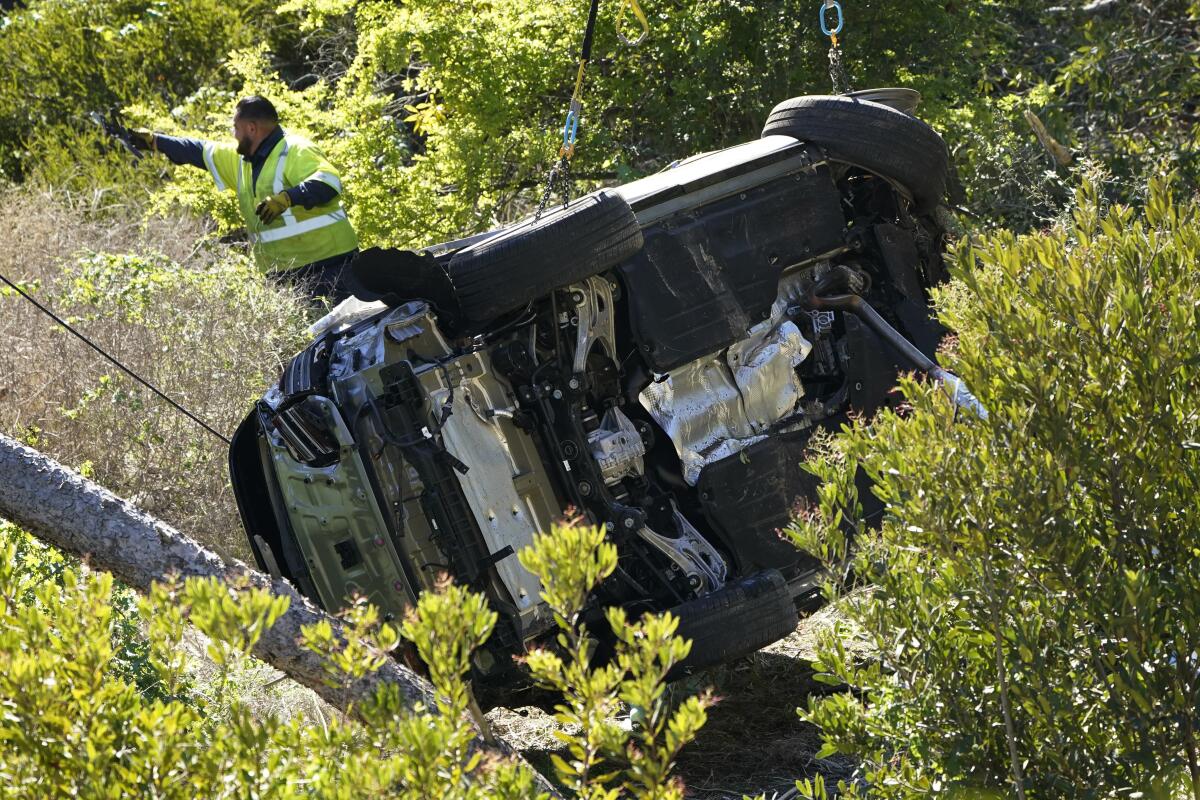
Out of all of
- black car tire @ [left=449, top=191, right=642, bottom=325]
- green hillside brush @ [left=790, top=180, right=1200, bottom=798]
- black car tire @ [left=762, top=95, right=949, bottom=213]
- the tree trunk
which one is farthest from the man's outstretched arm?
green hillside brush @ [left=790, top=180, right=1200, bottom=798]

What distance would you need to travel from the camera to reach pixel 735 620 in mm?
5031

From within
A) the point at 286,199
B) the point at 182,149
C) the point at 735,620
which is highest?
the point at 182,149

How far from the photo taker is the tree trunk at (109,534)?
404 centimetres

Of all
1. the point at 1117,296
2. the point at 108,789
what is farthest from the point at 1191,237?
the point at 108,789

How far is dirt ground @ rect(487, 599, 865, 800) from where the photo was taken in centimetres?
530

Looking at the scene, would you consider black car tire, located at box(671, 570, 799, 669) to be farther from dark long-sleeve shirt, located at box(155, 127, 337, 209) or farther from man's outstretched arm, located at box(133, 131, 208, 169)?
man's outstretched arm, located at box(133, 131, 208, 169)

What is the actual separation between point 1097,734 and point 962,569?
19.2 inches

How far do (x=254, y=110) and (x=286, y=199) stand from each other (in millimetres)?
546

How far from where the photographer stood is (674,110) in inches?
385

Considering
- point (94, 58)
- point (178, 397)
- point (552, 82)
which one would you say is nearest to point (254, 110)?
point (178, 397)

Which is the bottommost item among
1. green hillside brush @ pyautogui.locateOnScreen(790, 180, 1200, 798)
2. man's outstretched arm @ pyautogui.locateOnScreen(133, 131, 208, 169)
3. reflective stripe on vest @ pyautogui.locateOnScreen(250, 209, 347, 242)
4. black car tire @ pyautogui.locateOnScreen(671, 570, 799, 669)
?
black car tire @ pyautogui.locateOnScreen(671, 570, 799, 669)

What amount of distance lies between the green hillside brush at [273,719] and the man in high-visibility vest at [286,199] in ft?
19.0

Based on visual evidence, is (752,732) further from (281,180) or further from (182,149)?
(182,149)

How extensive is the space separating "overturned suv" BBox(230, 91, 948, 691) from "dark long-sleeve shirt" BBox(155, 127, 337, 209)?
9.01 ft
